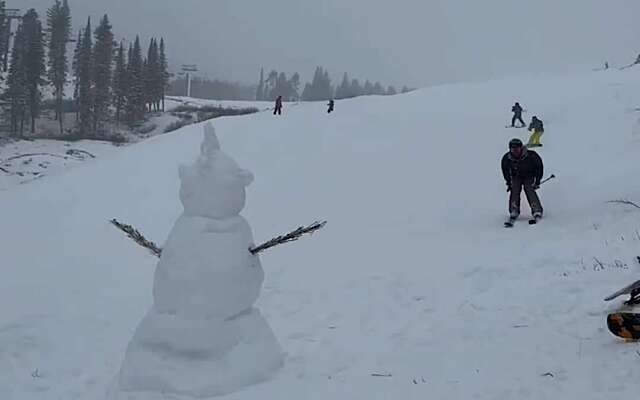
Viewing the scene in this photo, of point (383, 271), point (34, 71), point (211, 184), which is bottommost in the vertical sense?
point (383, 271)

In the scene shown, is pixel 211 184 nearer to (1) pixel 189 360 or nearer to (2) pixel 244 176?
(2) pixel 244 176

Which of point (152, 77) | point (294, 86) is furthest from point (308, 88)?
point (152, 77)

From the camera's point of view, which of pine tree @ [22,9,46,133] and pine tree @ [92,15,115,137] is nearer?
pine tree @ [22,9,46,133]

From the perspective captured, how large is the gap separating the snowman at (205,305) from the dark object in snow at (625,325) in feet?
8.86

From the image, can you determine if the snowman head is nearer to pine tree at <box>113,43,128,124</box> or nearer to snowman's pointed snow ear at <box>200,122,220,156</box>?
snowman's pointed snow ear at <box>200,122,220,156</box>

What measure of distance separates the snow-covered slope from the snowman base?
8.5 inches

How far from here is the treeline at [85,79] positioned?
54.5 meters

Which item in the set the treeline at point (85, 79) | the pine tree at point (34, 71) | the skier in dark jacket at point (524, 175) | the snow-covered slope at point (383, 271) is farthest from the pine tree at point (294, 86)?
the skier in dark jacket at point (524, 175)

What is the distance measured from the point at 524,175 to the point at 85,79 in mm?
56594

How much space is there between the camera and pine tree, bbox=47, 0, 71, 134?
60.5m

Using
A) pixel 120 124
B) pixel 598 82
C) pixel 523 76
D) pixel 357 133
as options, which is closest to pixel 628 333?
pixel 357 133

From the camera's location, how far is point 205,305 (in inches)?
194

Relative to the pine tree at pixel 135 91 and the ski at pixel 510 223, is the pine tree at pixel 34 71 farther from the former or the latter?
the ski at pixel 510 223

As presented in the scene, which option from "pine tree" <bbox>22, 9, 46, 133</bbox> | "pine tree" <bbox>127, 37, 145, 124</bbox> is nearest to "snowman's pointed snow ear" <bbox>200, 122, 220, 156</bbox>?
"pine tree" <bbox>22, 9, 46, 133</bbox>
